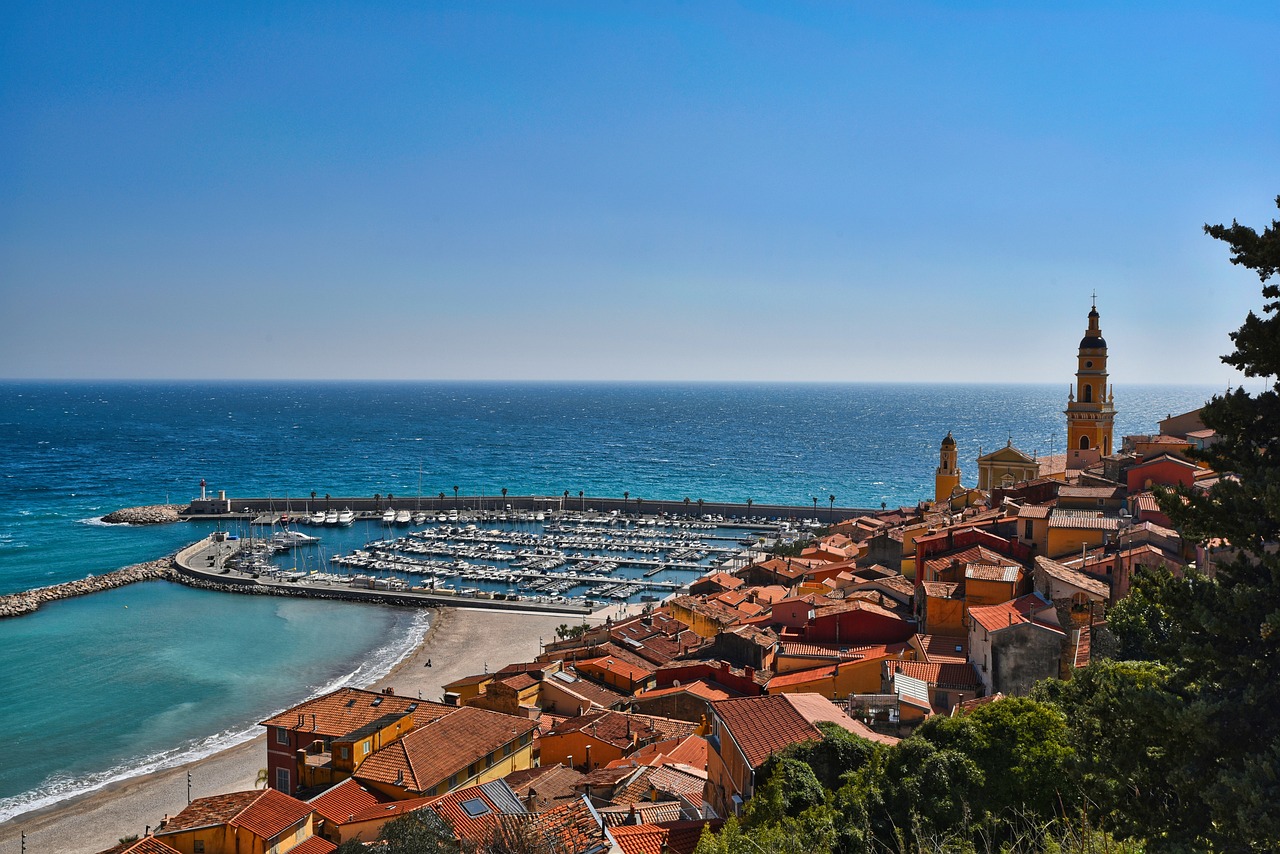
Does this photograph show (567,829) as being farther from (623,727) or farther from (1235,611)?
(623,727)

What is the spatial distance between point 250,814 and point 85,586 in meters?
40.8

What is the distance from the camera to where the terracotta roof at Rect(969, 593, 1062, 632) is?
691 inches

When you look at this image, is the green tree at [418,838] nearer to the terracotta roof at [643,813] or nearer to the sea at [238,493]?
the terracotta roof at [643,813]


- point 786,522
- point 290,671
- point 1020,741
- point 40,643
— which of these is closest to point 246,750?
point 290,671

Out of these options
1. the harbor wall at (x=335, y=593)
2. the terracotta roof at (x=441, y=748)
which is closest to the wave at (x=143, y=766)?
the terracotta roof at (x=441, y=748)

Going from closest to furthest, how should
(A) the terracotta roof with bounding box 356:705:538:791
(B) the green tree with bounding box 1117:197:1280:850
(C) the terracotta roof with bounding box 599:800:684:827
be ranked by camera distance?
(B) the green tree with bounding box 1117:197:1280:850 → (C) the terracotta roof with bounding box 599:800:684:827 → (A) the terracotta roof with bounding box 356:705:538:791

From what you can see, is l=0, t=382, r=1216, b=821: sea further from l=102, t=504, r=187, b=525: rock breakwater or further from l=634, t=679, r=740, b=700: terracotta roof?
l=634, t=679, r=740, b=700: terracotta roof

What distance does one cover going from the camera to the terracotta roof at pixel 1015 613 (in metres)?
17.5

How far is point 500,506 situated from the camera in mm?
81688

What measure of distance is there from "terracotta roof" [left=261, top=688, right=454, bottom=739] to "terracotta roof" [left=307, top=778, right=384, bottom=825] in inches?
90.0

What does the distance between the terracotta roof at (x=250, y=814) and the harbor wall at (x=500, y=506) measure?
6029cm

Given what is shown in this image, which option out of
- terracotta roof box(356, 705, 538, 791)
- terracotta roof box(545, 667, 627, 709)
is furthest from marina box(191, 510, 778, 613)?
terracotta roof box(356, 705, 538, 791)

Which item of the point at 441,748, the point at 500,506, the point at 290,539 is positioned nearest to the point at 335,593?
the point at 290,539

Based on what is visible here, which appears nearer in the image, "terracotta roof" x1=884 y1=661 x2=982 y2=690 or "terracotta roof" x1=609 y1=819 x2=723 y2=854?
"terracotta roof" x1=609 y1=819 x2=723 y2=854
